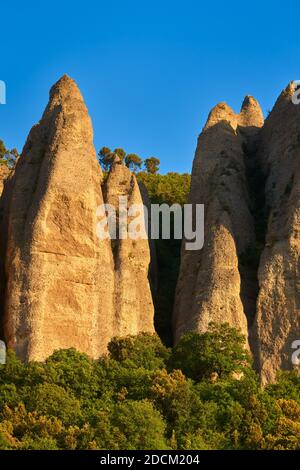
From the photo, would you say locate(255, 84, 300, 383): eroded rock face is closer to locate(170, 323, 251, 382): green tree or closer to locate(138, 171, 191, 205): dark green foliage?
locate(170, 323, 251, 382): green tree

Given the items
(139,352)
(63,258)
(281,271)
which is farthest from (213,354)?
(63,258)

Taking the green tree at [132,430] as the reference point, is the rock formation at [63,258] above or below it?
above

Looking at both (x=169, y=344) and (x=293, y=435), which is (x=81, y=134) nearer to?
(x=169, y=344)

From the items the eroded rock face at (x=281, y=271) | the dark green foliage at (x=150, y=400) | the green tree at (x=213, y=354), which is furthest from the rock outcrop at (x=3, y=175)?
the green tree at (x=213, y=354)

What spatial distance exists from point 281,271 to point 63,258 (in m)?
7.47

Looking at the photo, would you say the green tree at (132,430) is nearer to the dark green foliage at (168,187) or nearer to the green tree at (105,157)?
the dark green foliage at (168,187)

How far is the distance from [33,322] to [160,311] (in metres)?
7.14

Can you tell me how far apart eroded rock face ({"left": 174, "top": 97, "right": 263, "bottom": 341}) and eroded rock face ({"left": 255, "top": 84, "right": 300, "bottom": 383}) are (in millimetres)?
893

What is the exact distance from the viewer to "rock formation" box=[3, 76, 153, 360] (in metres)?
50.0

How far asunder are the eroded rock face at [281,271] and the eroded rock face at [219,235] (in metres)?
0.89

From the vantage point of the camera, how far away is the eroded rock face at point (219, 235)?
51.2 meters

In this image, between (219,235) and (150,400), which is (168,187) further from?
(150,400)
